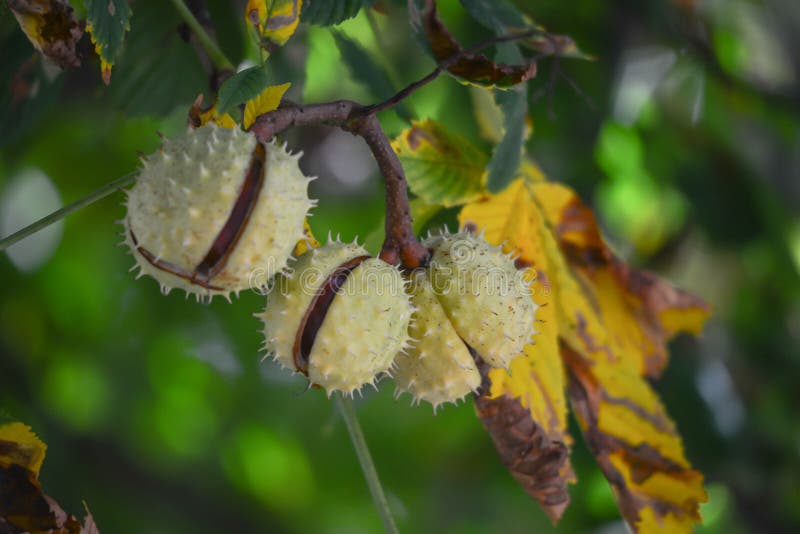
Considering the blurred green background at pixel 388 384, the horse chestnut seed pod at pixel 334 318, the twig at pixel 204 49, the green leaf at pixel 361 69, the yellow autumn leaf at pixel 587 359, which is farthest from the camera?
the blurred green background at pixel 388 384

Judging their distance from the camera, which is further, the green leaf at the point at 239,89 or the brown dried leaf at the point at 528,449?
the brown dried leaf at the point at 528,449

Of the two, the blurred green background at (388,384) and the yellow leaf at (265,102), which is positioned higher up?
the yellow leaf at (265,102)

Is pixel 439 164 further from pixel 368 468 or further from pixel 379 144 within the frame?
pixel 368 468

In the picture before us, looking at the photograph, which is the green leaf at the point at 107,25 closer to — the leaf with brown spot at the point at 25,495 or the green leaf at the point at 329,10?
the green leaf at the point at 329,10

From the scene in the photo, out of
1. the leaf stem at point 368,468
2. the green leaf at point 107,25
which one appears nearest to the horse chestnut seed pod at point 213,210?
the green leaf at point 107,25

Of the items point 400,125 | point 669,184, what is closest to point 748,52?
point 669,184

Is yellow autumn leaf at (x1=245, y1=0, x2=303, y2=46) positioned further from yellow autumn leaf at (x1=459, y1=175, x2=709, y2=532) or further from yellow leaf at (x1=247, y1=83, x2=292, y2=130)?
yellow autumn leaf at (x1=459, y1=175, x2=709, y2=532)

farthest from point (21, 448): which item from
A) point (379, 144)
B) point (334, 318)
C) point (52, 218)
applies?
point (379, 144)
